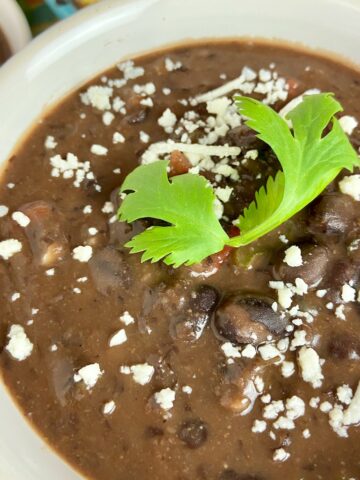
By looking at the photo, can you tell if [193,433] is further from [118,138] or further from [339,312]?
[118,138]

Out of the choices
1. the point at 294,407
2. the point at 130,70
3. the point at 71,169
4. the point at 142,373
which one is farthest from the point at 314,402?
the point at 130,70

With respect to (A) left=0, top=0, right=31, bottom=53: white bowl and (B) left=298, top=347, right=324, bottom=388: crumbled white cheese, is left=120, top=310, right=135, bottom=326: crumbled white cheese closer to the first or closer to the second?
(B) left=298, top=347, right=324, bottom=388: crumbled white cheese

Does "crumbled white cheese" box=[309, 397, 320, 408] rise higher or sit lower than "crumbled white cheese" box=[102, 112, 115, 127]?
lower

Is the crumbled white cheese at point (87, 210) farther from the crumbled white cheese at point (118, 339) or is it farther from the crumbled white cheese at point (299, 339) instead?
the crumbled white cheese at point (299, 339)

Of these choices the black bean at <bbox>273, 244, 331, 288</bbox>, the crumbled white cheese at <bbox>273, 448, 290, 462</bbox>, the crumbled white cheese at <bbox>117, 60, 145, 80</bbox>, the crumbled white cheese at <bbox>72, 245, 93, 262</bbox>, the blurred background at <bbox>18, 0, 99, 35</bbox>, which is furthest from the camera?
the blurred background at <bbox>18, 0, 99, 35</bbox>

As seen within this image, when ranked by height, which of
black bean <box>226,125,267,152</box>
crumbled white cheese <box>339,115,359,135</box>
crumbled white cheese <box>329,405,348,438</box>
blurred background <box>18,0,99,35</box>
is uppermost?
blurred background <box>18,0,99,35</box>

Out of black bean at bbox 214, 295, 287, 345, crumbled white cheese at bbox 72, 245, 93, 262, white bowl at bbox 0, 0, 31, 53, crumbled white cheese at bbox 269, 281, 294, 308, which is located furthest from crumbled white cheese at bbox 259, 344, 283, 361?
white bowl at bbox 0, 0, 31, 53
